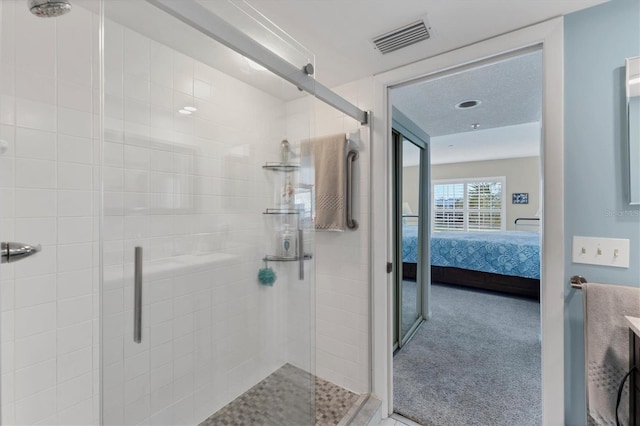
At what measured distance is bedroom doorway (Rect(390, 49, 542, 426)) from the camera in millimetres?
1897

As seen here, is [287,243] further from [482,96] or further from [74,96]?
[482,96]

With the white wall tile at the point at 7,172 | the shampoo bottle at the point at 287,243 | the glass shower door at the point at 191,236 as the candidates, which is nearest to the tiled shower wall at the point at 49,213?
the white wall tile at the point at 7,172

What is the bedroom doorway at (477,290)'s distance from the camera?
74.7 inches

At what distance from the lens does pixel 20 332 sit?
108 cm

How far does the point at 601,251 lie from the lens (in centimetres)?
123

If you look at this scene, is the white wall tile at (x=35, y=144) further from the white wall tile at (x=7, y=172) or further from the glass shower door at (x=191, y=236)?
the glass shower door at (x=191, y=236)

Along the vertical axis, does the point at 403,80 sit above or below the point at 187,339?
above

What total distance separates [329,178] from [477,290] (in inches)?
Answer: 148

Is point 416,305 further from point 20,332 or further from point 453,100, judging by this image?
point 20,332

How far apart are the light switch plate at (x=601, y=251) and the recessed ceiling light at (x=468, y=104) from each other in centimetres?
191

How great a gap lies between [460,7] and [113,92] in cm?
152

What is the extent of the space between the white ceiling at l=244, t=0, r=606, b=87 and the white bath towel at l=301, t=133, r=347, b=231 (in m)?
0.54

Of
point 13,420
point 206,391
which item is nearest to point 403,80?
point 206,391

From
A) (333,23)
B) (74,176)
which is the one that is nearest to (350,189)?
(333,23)
